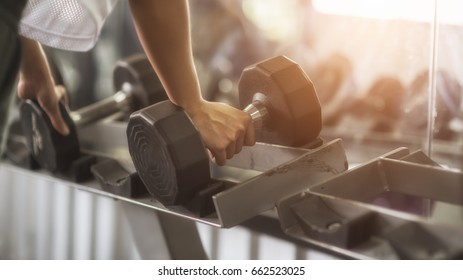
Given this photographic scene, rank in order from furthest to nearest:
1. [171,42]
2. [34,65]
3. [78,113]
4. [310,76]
Result: [310,76] < [78,113] < [34,65] < [171,42]

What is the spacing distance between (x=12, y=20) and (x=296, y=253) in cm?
58

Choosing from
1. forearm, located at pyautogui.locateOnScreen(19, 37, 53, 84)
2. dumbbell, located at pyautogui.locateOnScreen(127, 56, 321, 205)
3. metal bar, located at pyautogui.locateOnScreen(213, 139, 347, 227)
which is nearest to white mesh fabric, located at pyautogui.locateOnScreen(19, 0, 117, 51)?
forearm, located at pyautogui.locateOnScreen(19, 37, 53, 84)

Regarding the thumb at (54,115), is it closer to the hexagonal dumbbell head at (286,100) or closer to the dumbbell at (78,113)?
the dumbbell at (78,113)

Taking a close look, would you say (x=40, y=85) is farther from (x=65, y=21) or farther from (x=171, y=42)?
(x=171, y=42)

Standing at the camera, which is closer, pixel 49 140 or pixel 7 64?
pixel 7 64

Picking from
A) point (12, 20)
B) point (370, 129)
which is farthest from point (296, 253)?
point (12, 20)

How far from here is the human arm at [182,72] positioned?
0.71 meters

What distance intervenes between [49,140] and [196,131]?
0.29 m

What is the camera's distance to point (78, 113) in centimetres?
103

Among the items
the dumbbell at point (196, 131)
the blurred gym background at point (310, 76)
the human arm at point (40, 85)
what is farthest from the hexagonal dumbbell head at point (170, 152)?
the blurred gym background at point (310, 76)

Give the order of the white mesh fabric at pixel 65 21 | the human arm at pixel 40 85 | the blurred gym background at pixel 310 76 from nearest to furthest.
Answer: the white mesh fabric at pixel 65 21, the human arm at pixel 40 85, the blurred gym background at pixel 310 76

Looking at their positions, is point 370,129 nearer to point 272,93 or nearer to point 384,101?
point 384,101

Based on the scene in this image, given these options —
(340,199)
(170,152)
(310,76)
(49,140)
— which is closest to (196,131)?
(170,152)

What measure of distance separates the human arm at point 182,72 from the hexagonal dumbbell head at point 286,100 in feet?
0.16
